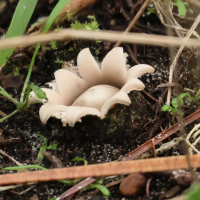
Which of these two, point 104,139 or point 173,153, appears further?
point 104,139

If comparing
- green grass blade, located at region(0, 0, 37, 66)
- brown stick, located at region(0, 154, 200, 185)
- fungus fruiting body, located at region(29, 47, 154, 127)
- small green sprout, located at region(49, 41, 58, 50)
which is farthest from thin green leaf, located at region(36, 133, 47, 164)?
small green sprout, located at region(49, 41, 58, 50)

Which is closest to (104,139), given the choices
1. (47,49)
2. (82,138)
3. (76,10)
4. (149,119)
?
(82,138)

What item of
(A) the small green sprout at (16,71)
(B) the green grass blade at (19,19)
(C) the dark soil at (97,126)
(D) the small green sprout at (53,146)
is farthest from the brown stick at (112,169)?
(A) the small green sprout at (16,71)

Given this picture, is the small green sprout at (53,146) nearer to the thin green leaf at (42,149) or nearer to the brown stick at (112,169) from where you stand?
the thin green leaf at (42,149)

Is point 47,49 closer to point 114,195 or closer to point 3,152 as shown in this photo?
point 3,152

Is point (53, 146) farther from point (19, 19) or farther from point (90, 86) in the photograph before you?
point (19, 19)

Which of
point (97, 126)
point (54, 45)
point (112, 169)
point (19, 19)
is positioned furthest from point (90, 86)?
point (112, 169)
